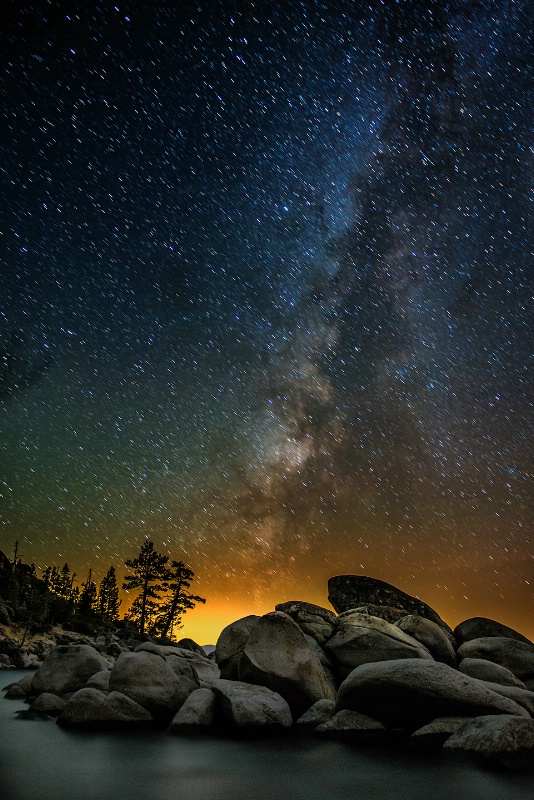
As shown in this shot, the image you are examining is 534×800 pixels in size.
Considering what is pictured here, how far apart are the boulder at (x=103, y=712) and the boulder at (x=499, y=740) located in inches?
364

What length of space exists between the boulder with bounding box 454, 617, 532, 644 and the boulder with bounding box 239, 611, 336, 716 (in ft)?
33.5

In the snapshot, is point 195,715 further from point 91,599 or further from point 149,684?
point 91,599

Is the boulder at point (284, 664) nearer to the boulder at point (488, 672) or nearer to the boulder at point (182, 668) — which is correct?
the boulder at point (182, 668)

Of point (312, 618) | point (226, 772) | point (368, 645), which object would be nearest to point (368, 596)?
point (312, 618)

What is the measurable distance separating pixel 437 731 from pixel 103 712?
1004 cm

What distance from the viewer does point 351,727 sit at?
1451cm

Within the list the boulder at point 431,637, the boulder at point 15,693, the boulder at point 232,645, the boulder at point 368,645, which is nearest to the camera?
the boulder at point 368,645

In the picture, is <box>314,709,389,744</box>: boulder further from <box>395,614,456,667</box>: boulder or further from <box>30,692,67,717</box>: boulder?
<box>30,692,67,717</box>: boulder

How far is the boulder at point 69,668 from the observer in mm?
19094

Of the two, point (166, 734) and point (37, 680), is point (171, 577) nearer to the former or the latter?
point (37, 680)

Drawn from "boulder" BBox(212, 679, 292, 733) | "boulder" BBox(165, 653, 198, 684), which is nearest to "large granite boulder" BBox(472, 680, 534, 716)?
"boulder" BBox(212, 679, 292, 733)

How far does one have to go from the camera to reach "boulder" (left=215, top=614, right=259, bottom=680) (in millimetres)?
18484

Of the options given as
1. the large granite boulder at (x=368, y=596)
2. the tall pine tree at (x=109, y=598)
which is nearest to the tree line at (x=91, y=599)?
the tall pine tree at (x=109, y=598)

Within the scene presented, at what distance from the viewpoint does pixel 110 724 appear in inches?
577
